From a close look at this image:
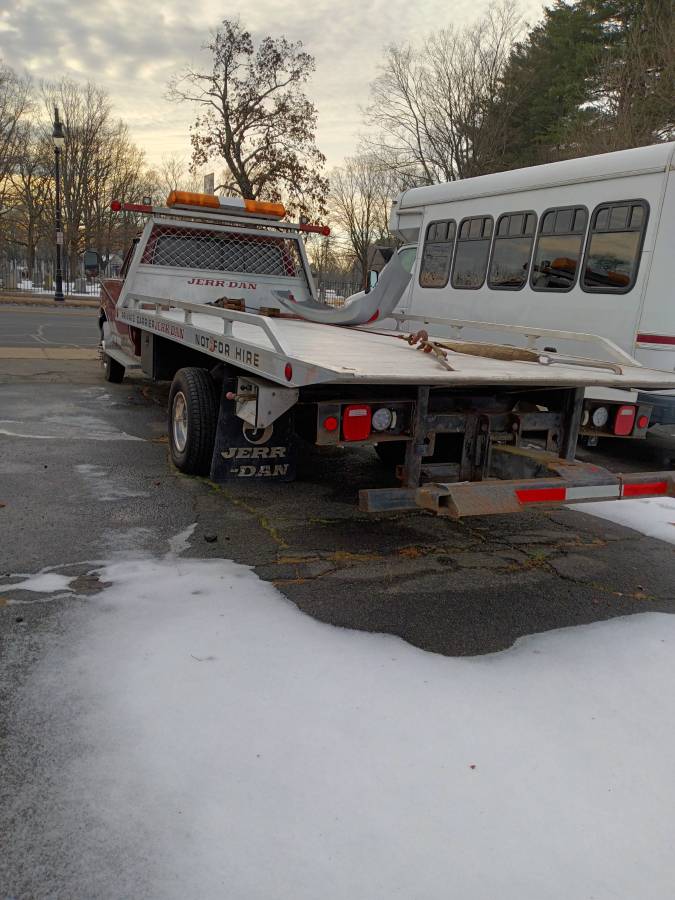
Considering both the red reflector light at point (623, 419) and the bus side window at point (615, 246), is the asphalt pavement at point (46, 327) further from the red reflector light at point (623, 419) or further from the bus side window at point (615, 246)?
the red reflector light at point (623, 419)

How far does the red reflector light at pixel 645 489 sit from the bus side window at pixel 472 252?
209 inches

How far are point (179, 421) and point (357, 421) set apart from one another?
93.7 inches

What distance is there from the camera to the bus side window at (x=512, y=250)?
8.15 meters

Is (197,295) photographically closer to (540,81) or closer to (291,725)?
(291,725)

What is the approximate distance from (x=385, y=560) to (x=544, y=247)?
517 centimetres

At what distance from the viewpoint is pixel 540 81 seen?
96.8ft

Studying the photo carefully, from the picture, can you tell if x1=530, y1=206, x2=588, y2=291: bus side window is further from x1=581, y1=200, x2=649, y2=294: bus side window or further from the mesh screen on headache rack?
the mesh screen on headache rack

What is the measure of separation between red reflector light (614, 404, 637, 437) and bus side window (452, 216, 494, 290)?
14.8 ft

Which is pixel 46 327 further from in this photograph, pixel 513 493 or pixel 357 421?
pixel 513 493

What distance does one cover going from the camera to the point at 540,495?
12.5 feet

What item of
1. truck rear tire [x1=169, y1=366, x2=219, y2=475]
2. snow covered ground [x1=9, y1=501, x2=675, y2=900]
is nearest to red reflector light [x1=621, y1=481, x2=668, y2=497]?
snow covered ground [x1=9, y1=501, x2=675, y2=900]

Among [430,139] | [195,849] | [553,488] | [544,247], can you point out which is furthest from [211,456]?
[430,139]

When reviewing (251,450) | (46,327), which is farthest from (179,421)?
(46,327)

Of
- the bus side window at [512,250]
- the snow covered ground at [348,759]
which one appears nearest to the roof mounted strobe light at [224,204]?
the bus side window at [512,250]
